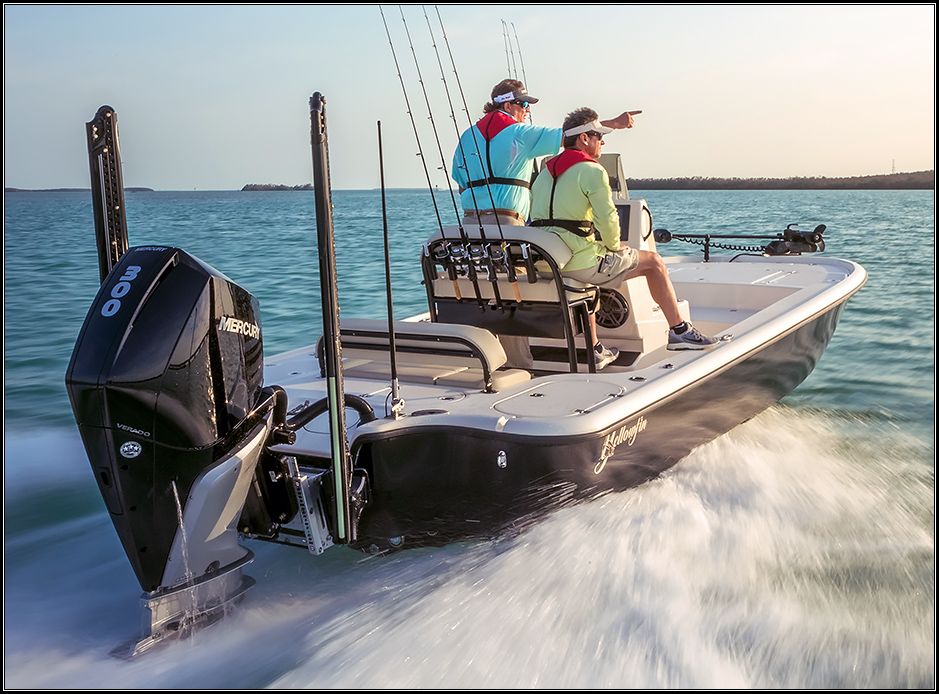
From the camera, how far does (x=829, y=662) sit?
2713mm

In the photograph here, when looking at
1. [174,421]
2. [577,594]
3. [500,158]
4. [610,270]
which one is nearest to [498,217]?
[500,158]

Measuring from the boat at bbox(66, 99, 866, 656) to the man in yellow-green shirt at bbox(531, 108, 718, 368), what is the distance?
102 millimetres

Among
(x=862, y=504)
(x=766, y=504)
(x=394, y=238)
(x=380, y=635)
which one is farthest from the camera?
(x=394, y=238)

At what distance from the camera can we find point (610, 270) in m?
3.57

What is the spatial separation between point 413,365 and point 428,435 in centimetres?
79

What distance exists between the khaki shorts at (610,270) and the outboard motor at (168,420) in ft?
5.39

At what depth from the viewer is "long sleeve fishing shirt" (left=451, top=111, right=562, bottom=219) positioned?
3.58 metres

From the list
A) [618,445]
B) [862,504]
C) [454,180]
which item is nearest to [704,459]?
[862,504]

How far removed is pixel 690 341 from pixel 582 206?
75cm

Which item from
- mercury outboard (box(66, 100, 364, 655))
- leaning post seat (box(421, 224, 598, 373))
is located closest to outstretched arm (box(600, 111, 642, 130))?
leaning post seat (box(421, 224, 598, 373))

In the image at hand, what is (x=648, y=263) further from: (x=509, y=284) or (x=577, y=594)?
(x=577, y=594)

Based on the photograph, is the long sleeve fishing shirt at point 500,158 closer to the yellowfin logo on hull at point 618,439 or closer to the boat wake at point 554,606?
the yellowfin logo on hull at point 618,439

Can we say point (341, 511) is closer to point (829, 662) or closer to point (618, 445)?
point (618, 445)

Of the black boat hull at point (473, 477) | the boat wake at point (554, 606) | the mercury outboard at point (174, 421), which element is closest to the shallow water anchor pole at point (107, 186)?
the mercury outboard at point (174, 421)
